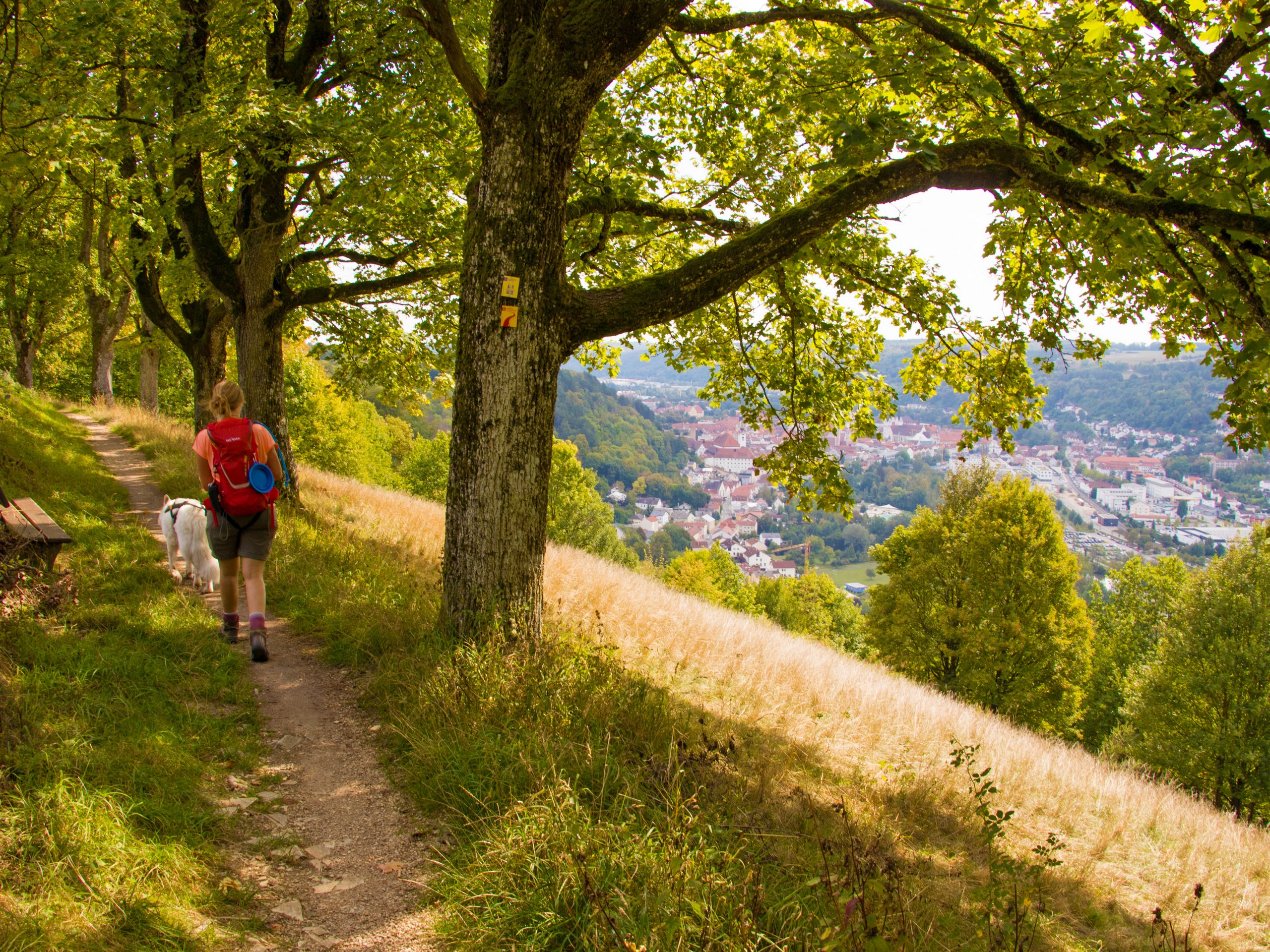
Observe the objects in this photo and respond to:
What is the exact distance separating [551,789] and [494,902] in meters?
0.50

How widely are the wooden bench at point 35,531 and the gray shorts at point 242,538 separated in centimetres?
124

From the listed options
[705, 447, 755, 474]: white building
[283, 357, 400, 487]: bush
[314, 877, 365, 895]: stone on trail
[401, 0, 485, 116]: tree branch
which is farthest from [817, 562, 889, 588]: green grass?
[314, 877, 365, 895]: stone on trail

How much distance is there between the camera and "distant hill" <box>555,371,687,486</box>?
109 metres

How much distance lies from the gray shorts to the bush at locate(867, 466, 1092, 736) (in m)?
22.0

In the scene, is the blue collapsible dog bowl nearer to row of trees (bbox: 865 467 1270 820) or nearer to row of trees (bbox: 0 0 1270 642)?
row of trees (bbox: 0 0 1270 642)

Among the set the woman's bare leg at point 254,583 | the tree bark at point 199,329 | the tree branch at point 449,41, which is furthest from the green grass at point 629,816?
the tree bark at point 199,329

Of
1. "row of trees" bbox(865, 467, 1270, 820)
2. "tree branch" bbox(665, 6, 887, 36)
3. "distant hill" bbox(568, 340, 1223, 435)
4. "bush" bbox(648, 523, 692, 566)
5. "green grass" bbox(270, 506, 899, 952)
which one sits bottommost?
"bush" bbox(648, 523, 692, 566)

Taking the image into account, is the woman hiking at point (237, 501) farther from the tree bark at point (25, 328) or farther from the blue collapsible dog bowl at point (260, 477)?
the tree bark at point (25, 328)

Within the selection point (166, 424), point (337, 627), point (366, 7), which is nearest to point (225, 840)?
point (337, 627)

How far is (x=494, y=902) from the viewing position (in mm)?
2912

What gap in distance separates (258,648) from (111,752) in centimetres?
194

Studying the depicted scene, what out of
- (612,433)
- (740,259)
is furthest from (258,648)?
(612,433)

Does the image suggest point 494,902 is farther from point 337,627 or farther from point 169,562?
point 169,562

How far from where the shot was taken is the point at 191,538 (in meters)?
6.62
